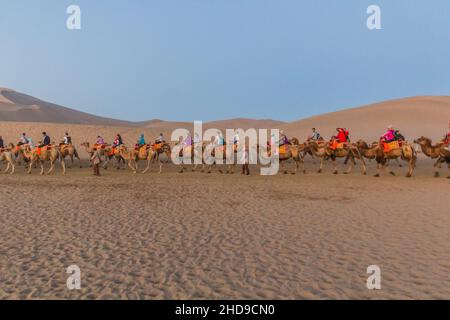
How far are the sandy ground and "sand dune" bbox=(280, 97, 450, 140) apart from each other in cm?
3819

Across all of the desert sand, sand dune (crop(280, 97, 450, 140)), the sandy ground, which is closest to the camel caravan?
the desert sand

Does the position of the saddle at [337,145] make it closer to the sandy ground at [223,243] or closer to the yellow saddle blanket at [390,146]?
the yellow saddle blanket at [390,146]

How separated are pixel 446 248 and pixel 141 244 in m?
6.14

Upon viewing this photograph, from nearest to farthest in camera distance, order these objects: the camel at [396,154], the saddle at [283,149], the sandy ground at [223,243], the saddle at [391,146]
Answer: the sandy ground at [223,243], the camel at [396,154], the saddle at [391,146], the saddle at [283,149]

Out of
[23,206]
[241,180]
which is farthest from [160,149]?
[23,206]

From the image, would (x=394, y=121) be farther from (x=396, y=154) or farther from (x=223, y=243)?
(x=223, y=243)

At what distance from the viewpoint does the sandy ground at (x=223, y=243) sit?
539cm

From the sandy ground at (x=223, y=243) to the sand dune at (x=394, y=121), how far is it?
38.2 metres

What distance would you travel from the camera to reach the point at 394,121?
54344 millimetres

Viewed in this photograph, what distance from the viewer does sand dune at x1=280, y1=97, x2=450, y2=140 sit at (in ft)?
161

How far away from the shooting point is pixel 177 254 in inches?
271

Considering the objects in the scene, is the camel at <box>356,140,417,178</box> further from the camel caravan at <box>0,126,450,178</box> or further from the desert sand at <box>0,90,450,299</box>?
the desert sand at <box>0,90,450,299</box>

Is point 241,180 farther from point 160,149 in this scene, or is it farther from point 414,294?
point 414,294

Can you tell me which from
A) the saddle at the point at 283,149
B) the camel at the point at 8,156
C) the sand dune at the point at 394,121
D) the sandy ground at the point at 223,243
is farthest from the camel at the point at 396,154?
the sand dune at the point at 394,121
